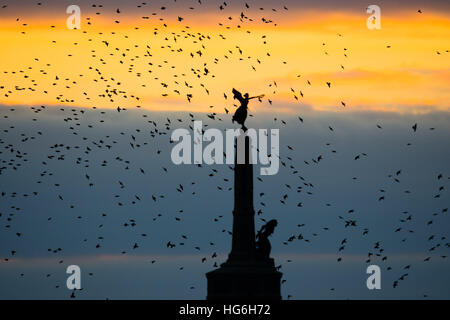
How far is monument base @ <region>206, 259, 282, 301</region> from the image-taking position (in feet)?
269

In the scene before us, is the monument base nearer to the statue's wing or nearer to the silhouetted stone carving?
the silhouetted stone carving

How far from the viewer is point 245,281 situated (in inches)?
3223

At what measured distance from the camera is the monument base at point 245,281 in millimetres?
81875

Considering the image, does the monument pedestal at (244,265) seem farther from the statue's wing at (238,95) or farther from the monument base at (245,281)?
the statue's wing at (238,95)

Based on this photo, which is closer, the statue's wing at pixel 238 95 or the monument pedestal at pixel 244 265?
the monument pedestal at pixel 244 265

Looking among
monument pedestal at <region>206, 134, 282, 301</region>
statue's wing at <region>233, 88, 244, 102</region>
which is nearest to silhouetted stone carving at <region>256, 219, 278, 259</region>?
monument pedestal at <region>206, 134, 282, 301</region>

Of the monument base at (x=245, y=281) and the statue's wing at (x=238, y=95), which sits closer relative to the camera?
the monument base at (x=245, y=281)

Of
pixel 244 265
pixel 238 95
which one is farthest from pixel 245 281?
pixel 238 95

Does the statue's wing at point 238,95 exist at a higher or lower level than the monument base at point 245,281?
higher

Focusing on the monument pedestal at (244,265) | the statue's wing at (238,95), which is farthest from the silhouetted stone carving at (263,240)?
the statue's wing at (238,95)
